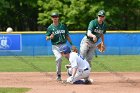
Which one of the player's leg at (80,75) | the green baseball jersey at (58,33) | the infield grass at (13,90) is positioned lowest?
the infield grass at (13,90)

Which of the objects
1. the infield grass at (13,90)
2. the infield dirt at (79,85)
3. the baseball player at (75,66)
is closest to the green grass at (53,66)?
the infield dirt at (79,85)

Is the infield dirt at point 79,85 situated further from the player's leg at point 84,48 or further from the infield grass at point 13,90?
the player's leg at point 84,48

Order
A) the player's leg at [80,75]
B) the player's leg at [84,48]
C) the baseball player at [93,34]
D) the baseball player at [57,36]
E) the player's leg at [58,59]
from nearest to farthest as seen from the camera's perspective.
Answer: the player's leg at [80,75], the baseball player at [93,34], the player's leg at [58,59], the baseball player at [57,36], the player's leg at [84,48]

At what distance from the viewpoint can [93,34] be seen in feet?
44.1

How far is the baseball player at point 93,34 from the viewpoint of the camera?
13116 mm

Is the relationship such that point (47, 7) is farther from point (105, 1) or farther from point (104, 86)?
point (104, 86)

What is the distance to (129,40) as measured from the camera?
96.3 feet

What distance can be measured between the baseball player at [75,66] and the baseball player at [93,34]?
0.78 metres

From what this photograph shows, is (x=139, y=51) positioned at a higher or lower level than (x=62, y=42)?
lower

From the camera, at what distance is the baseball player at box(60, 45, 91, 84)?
12.2 m

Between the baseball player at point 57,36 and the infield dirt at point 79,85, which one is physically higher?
the baseball player at point 57,36

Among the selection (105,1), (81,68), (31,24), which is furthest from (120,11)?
(81,68)

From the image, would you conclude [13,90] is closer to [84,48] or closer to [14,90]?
[14,90]

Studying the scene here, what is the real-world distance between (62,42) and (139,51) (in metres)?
16.2
